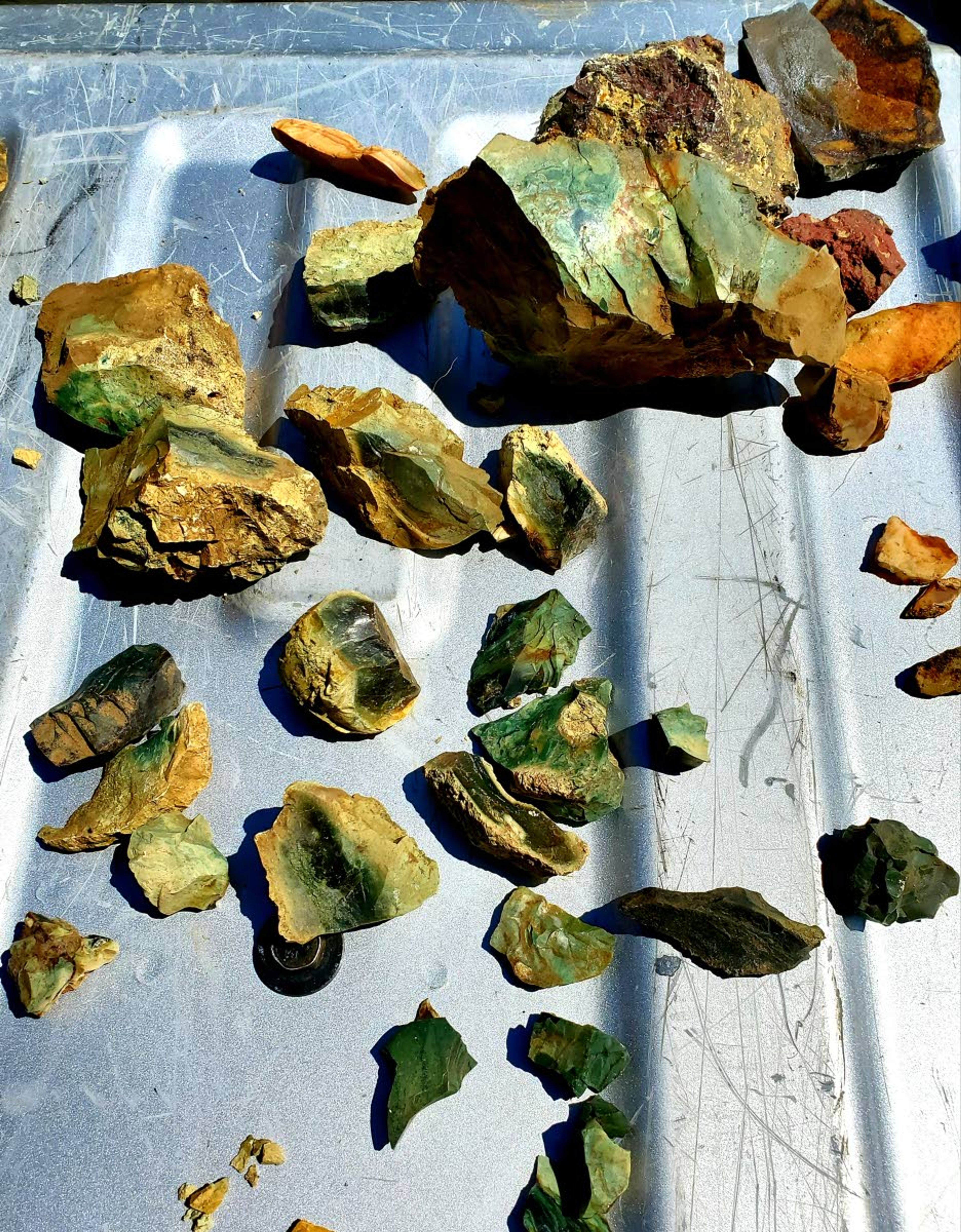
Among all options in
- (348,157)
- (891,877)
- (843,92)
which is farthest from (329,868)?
(843,92)

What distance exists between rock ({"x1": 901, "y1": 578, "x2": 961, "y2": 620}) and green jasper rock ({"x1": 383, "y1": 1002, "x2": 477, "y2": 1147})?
0.78 m

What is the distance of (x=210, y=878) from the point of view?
3.76 ft

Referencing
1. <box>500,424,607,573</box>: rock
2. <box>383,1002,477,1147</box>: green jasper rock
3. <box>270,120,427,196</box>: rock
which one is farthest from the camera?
<box>270,120,427,196</box>: rock

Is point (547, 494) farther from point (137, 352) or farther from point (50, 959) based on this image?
point (50, 959)

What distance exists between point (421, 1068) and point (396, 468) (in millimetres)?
676

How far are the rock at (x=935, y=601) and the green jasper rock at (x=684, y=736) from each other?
333 mm

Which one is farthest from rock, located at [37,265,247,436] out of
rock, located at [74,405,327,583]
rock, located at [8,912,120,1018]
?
rock, located at [8,912,120,1018]

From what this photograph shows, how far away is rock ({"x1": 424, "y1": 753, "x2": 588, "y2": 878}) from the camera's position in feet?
3.81

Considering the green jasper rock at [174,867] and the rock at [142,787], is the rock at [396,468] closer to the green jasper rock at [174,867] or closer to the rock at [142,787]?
the rock at [142,787]

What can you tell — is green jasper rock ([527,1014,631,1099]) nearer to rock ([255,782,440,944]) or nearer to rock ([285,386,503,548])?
rock ([255,782,440,944])

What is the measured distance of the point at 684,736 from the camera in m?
1.24

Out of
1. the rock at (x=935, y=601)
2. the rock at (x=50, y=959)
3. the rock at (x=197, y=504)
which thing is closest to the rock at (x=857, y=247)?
the rock at (x=935, y=601)

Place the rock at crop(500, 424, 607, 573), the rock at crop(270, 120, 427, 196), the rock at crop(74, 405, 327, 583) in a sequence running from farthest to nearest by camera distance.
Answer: the rock at crop(270, 120, 427, 196) < the rock at crop(500, 424, 607, 573) < the rock at crop(74, 405, 327, 583)

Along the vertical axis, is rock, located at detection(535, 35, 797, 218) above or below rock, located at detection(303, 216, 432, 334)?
above
